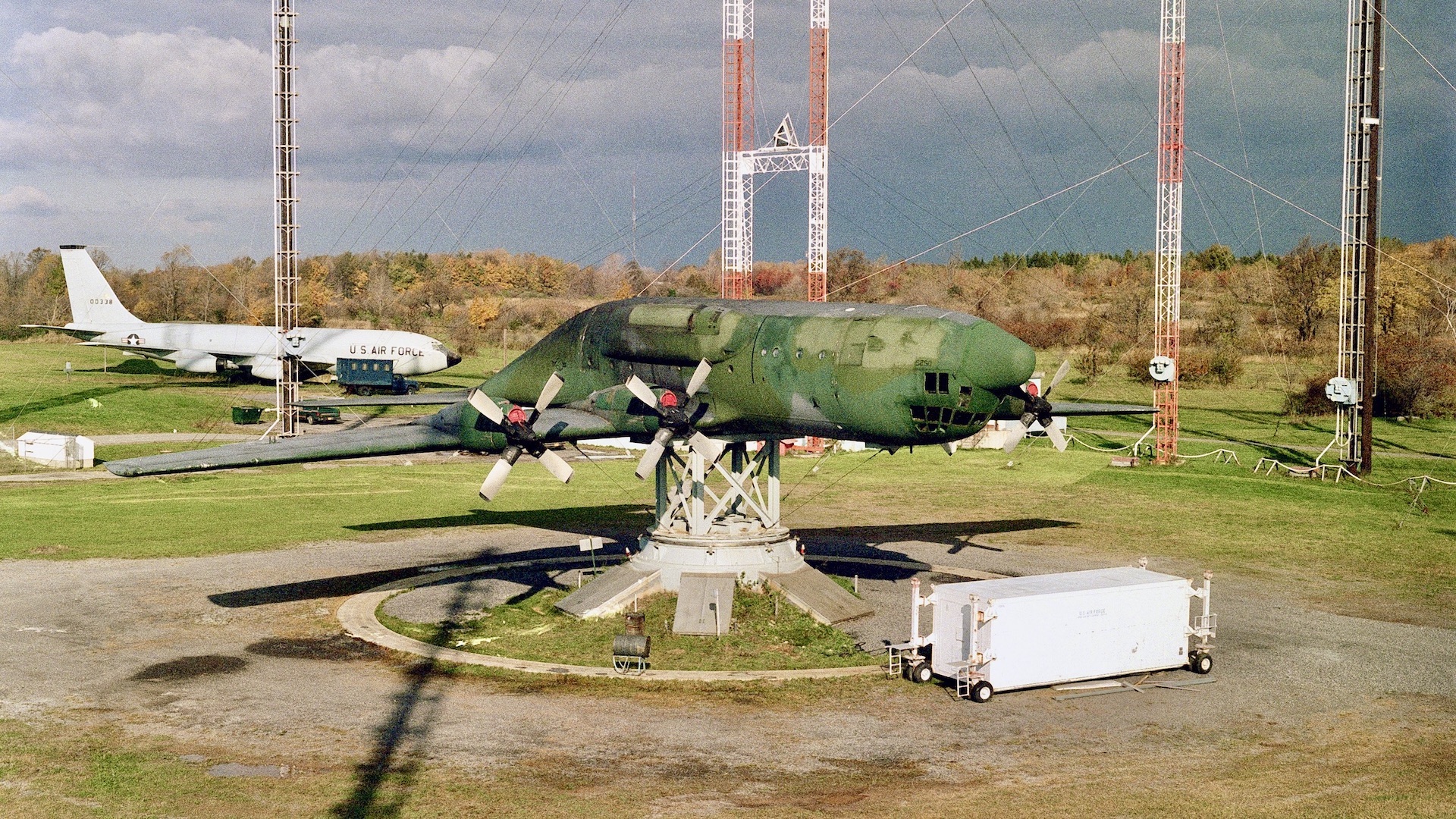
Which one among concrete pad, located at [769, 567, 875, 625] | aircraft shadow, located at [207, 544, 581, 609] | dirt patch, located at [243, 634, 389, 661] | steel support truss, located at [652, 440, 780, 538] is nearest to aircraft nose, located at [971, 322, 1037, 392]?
steel support truss, located at [652, 440, 780, 538]

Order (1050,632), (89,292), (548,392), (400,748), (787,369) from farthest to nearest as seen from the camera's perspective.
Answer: (89,292), (787,369), (548,392), (1050,632), (400,748)

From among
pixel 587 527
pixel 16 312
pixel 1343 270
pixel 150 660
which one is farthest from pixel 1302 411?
pixel 16 312

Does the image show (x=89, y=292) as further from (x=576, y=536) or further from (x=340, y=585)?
(x=340, y=585)

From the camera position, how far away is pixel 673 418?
106ft

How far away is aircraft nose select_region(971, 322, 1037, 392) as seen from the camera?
29.7 meters

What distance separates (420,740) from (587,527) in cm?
2506

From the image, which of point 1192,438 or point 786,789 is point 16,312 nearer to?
point 1192,438

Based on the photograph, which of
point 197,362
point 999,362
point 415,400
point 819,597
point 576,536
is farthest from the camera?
point 197,362

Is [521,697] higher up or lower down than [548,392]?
lower down

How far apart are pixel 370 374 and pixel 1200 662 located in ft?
244

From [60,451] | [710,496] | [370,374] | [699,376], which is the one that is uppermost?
[699,376]

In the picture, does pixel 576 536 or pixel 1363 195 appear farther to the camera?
pixel 1363 195

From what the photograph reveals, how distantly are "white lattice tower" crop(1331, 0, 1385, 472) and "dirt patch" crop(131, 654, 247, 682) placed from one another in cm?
5120

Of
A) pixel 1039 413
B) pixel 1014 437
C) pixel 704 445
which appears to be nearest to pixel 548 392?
pixel 704 445
